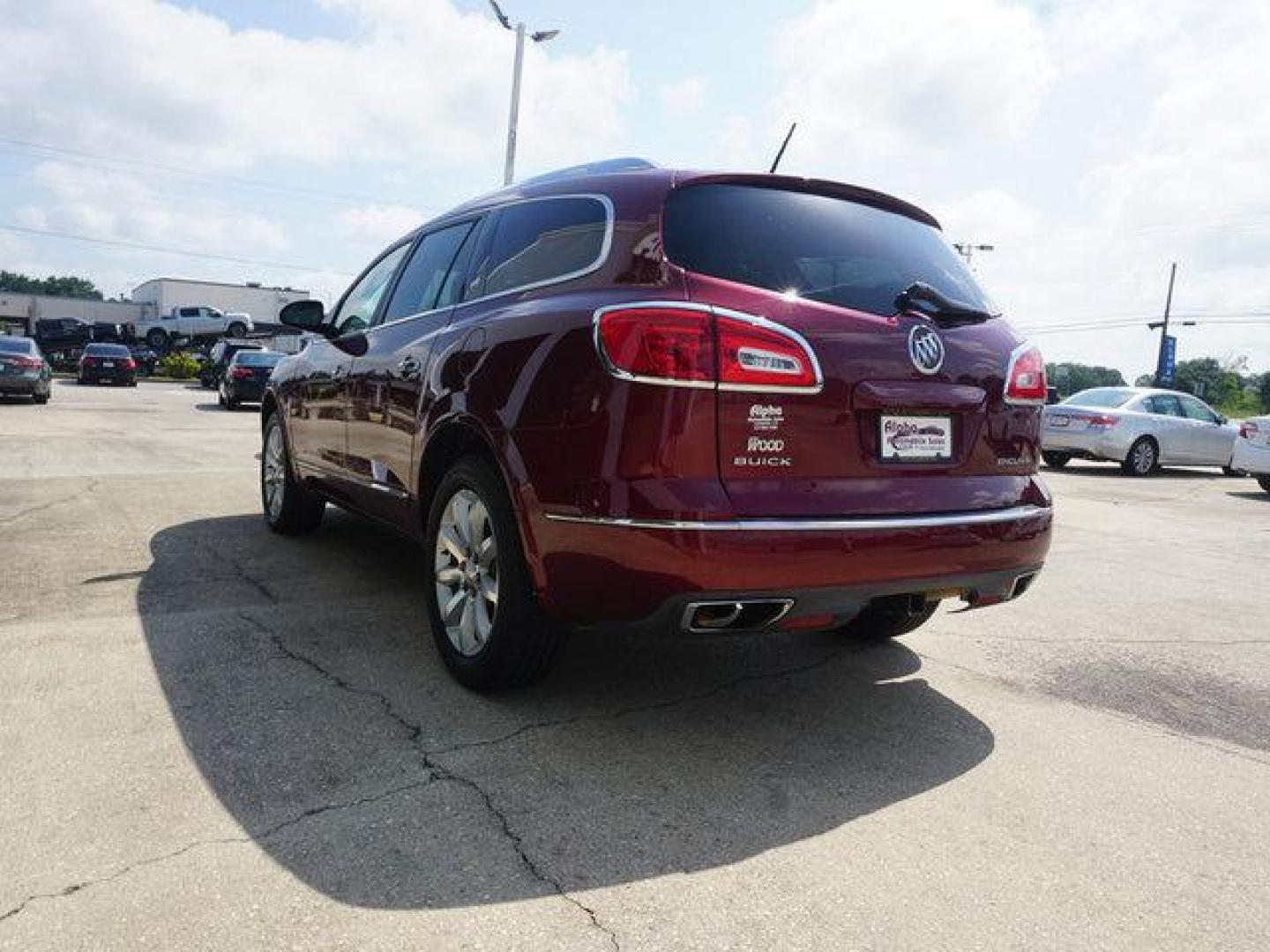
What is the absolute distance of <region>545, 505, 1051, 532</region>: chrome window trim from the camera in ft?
8.36

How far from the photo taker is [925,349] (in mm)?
2938

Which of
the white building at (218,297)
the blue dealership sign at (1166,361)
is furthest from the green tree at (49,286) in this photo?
the blue dealership sign at (1166,361)

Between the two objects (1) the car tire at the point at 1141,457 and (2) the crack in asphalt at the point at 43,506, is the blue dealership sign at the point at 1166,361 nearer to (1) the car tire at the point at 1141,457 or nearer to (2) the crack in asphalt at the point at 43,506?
(1) the car tire at the point at 1141,457

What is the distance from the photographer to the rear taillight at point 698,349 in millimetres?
2572

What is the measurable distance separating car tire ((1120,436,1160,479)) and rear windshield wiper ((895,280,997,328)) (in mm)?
13562

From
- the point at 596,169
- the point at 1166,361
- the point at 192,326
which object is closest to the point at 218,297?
the point at 192,326

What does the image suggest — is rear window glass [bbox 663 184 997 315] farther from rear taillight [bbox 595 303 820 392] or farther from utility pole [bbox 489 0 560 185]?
utility pole [bbox 489 0 560 185]

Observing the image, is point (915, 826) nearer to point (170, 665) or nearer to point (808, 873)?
point (808, 873)

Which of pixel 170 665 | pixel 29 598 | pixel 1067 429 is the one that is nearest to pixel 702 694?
pixel 170 665

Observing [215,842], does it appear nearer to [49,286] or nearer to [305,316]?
[305,316]

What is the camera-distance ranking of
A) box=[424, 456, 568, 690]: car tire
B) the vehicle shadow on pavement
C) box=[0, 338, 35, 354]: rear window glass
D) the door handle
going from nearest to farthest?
the vehicle shadow on pavement, box=[424, 456, 568, 690]: car tire, the door handle, box=[0, 338, 35, 354]: rear window glass

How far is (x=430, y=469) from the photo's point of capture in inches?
146

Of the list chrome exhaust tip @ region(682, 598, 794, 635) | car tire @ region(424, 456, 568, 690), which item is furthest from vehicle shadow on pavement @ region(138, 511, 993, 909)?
chrome exhaust tip @ region(682, 598, 794, 635)

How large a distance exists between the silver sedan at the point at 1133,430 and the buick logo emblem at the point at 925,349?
1288cm
